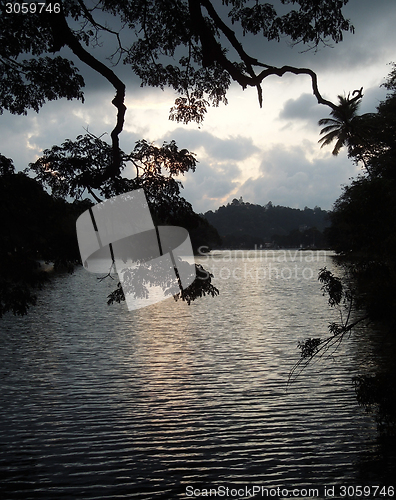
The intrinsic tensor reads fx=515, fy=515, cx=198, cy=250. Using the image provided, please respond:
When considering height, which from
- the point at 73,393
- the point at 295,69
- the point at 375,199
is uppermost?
the point at 295,69

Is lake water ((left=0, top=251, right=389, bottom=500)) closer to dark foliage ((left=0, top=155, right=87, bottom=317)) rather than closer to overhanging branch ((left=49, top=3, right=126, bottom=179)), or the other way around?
dark foliage ((left=0, top=155, right=87, bottom=317))

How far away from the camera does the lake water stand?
6.74 meters

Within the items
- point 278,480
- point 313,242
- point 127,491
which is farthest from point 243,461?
point 313,242

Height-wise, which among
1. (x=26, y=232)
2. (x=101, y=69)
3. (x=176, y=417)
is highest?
(x=101, y=69)

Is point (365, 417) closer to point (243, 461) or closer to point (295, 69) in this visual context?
point (243, 461)

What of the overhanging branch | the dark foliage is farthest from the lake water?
the overhanging branch

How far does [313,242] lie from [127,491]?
17207 centimetres

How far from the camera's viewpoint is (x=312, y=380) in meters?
11.3

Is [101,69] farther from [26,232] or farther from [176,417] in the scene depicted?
[176,417]

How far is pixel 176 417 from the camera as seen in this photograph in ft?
29.5

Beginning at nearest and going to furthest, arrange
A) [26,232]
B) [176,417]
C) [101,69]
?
[101,69], [176,417], [26,232]

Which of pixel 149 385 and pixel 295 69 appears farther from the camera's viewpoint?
pixel 149 385

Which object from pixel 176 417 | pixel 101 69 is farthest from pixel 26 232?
pixel 176 417

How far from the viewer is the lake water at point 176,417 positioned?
6742mm
